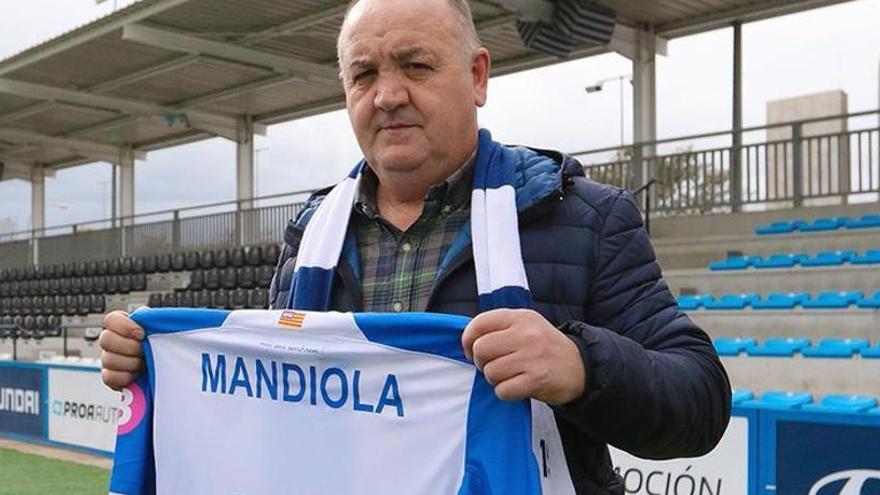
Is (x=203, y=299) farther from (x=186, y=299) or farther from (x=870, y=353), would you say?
(x=870, y=353)

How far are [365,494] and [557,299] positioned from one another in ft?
1.87

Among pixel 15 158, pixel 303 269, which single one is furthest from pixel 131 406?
pixel 15 158

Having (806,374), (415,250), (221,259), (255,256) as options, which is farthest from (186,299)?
(415,250)

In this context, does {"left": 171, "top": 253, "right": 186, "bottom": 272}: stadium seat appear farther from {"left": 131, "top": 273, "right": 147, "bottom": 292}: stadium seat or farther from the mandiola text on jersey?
the mandiola text on jersey

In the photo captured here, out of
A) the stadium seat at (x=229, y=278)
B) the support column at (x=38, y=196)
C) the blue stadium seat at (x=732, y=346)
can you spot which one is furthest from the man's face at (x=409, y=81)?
the support column at (x=38, y=196)

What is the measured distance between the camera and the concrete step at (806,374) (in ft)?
21.3

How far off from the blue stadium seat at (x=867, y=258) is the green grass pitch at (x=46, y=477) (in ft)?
23.5

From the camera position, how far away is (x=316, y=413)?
1843 millimetres

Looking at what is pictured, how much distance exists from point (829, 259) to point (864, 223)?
3.95 ft

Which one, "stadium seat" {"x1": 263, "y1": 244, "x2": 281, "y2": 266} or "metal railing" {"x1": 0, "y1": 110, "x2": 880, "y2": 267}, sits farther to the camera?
"stadium seat" {"x1": 263, "y1": 244, "x2": 281, "y2": 266}

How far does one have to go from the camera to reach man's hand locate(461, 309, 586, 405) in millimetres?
1306

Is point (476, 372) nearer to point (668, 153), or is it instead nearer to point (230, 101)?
point (668, 153)

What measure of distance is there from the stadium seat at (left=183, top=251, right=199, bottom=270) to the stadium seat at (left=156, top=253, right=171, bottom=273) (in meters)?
0.59

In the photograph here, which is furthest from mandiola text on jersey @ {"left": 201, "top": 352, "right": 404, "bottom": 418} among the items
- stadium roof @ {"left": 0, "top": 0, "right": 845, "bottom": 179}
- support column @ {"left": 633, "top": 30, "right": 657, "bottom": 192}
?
support column @ {"left": 633, "top": 30, "right": 657, "bottom": 192}
